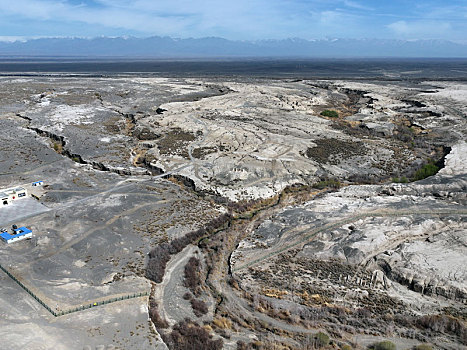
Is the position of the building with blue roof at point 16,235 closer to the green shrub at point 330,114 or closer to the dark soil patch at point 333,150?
the dark soil patch at point 333,150

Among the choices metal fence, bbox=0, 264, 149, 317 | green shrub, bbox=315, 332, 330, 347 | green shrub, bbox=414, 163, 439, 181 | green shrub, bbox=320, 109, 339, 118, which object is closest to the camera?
green shrub, bbox=315, 332, 330, 347

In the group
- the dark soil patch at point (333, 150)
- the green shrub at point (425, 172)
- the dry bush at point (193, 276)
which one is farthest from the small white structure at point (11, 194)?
the green shrub at point (425, 172)

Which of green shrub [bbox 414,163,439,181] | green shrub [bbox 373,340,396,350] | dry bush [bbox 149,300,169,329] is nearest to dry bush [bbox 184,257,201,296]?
dry bush [bbox 149,300,169,329]

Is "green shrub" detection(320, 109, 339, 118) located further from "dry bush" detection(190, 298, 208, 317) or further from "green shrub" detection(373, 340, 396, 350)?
"green shrub" detection(373, 340, 396, 350)

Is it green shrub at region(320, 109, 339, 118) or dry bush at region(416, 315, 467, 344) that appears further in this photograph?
green shrub at region(320, 109, 339, 118)

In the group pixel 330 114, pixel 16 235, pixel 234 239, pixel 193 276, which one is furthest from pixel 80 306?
pixel 330 114

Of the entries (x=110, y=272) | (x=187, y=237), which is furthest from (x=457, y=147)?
(x=110, y=272)
